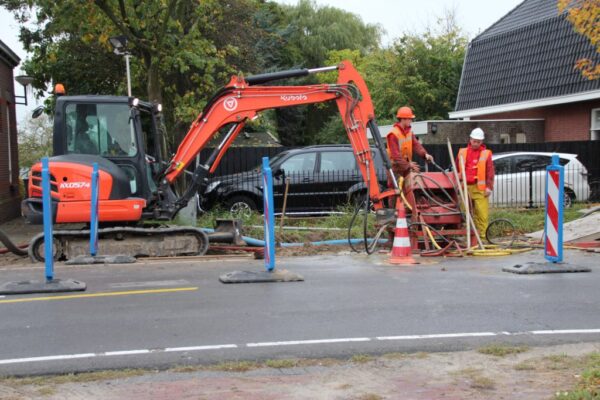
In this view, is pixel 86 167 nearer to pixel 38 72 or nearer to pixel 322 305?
pixel 322 305

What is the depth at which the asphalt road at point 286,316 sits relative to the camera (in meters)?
6.05

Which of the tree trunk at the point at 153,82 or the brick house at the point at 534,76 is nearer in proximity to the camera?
the tree trunk at the point at 153,82

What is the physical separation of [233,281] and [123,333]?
2.62 meters

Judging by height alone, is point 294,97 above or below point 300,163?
above

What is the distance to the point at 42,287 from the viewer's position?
28.3 feet

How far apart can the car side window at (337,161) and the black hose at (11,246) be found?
7811 millimetres

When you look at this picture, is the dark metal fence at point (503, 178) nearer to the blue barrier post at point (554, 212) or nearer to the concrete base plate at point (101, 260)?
the concrete base plate at point (101, 260)

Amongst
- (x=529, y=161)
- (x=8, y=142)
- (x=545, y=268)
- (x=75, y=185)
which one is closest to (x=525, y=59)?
(x=529, y=161)

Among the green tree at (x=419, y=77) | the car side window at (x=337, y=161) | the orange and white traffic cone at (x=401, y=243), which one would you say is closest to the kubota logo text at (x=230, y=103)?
the orange and white traffic cone at (x=401, y=243)

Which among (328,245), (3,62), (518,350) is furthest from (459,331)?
(3,62)

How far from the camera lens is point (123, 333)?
6.61 metres

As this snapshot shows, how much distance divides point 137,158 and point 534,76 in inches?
744

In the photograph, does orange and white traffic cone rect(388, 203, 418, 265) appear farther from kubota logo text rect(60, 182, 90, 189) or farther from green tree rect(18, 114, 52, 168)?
green tree rect(18, 114, 52, 168)

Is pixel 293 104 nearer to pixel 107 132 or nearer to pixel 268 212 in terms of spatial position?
pixel 107 132
